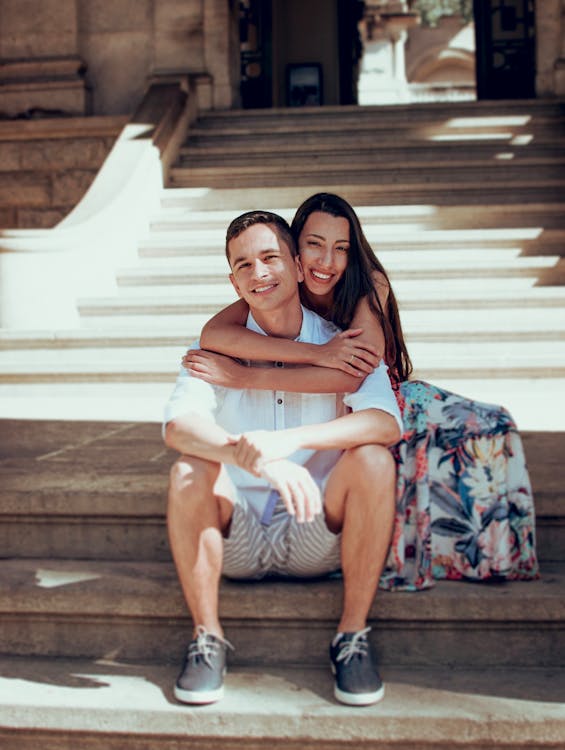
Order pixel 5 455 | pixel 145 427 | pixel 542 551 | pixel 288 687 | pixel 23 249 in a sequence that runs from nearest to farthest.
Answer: pixel 288 687 → pixel 542 551 → pixel 5 455 → pixel 145 427 → pixel 23 249

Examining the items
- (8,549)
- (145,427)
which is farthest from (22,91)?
(8,549)

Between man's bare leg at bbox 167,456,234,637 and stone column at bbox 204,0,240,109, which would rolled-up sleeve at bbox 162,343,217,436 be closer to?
man's bare leg at bbox 167,456,234,637

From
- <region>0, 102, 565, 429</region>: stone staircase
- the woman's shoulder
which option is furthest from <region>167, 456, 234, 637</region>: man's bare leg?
<region>0, 102, 565, 429</region>: stone staircase

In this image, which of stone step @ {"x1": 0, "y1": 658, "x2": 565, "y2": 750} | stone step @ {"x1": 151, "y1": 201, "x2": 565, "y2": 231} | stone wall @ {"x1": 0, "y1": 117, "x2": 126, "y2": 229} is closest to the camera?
stone step @ {"x1": 0, "y1": 658, "x2": 565, "y2": 750}

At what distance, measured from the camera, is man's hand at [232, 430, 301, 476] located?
2.48 m

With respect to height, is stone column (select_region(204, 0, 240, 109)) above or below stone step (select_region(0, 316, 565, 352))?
above

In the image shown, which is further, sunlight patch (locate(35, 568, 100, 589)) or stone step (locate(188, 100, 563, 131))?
stone step (locate(188, 100, 563, 131))

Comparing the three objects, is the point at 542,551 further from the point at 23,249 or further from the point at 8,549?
the point at 23,249

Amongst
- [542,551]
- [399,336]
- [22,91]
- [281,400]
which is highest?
[22,91]

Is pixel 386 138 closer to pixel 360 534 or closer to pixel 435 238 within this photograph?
pixel 435 238

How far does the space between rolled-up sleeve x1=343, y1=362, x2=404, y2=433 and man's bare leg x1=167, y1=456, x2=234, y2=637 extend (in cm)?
48

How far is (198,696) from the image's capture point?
2414 millimetres

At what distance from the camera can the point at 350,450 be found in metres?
2.56

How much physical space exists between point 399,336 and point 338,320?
219 millimetres
